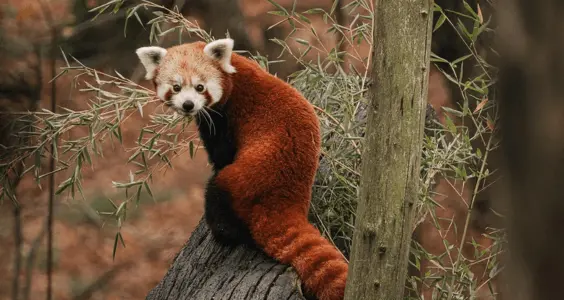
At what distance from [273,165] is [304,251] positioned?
15.6 inches

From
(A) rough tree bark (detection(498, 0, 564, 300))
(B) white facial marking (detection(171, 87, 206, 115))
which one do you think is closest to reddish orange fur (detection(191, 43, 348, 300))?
(B) white facial marking (detection(171, 87, 206, 115))

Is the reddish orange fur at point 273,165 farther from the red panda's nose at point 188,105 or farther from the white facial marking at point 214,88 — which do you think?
the red panda's nose at point 188,105

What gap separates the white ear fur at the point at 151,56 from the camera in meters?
2.74

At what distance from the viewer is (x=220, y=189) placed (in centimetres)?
256

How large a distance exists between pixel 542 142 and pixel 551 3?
0.35 feet

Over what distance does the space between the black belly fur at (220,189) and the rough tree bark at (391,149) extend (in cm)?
77

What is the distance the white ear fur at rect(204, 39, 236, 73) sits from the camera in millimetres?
2664

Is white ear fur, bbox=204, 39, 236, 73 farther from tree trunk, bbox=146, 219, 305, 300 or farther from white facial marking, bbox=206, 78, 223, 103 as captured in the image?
tree trunk, bbox=146, 219, 305, 300

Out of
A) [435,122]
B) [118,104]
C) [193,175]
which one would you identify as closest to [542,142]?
[118,104]

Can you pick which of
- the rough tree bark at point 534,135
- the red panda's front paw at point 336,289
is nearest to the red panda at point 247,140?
the red panda's front paw at point 336,289

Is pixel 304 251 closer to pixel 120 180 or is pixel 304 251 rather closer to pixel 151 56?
pixel 151 56

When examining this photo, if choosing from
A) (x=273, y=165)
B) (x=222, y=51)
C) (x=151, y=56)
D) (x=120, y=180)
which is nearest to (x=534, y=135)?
(x=273, y=165)

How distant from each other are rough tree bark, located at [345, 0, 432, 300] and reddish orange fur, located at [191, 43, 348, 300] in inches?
15.4

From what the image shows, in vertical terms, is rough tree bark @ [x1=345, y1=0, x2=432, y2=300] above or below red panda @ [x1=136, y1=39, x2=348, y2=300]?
above
